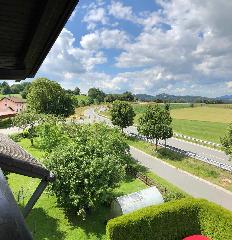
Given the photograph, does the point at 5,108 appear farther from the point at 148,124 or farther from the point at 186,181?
the point at 186,181

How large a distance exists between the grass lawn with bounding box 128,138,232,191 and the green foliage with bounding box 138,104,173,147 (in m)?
2.82

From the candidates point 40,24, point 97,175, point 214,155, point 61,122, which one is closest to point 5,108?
point 61,122

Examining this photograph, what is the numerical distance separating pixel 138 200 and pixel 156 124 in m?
27.0

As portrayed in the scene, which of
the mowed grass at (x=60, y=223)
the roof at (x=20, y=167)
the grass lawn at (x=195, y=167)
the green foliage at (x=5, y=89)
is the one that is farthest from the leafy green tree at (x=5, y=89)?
the roof at (x=20, y=167)

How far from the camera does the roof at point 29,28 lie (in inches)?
119

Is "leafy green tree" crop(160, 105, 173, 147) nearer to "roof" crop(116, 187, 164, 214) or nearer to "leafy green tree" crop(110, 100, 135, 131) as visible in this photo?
"leafy green tree" crop(110, 100, 135, 131)

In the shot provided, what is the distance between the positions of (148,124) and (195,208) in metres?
29.0

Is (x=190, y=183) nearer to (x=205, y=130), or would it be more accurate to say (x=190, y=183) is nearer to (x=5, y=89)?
(x=205, y=130)

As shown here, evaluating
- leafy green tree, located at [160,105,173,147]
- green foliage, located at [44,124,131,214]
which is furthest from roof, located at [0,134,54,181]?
leafy green tree, located at [160,105,173,147]

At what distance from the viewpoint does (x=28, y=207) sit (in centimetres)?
1021

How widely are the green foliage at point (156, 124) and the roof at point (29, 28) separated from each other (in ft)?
153

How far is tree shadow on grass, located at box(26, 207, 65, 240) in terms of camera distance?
24578mm

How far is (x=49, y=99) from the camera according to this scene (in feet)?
276

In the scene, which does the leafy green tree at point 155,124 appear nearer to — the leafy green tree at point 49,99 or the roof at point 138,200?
the roof at point 138,200
